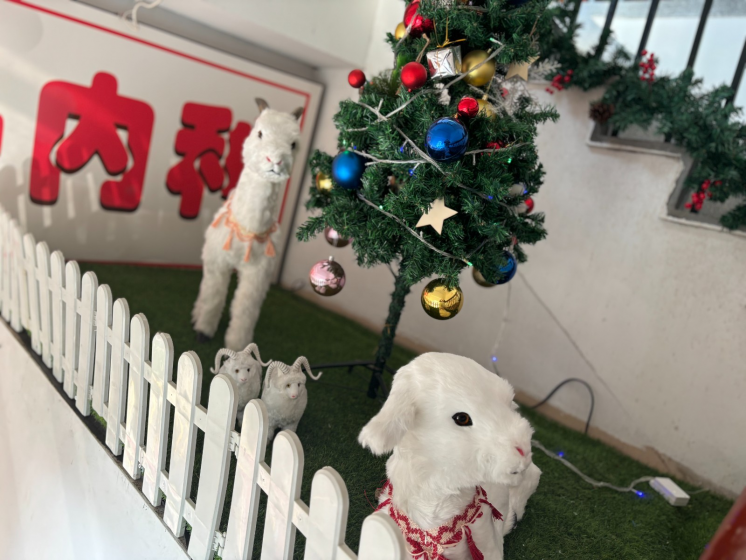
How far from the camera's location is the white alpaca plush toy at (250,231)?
173cm

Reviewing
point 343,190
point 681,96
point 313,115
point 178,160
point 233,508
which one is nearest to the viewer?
point 233,508

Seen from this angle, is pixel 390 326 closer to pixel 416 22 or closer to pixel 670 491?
pixel 416 22

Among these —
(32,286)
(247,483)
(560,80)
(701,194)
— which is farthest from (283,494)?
(560,80)

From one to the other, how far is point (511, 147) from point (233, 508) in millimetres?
1056

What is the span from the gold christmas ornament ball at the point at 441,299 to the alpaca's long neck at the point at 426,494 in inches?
20.2

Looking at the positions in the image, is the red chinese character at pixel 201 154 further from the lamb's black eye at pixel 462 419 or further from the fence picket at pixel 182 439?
the lamb's black eye at pixel 462 419

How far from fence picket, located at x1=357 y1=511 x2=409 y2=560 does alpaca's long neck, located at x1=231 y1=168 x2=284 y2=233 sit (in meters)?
1.31

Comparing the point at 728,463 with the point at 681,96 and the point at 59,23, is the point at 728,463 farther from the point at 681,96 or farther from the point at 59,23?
the point at 59,23

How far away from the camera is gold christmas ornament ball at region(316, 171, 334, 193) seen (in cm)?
161

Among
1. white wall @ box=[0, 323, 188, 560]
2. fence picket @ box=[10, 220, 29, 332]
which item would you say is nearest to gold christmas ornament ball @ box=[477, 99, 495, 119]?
white wall @ box=[0, 323, 188, 560]

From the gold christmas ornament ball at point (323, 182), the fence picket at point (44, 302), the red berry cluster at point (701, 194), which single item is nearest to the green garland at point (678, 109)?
the red berry cluster at point (701, 194)

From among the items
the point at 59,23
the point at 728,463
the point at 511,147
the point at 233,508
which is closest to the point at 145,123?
the point at 59,23

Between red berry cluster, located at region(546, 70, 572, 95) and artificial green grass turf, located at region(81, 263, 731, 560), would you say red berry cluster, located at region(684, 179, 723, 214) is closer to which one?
red berry cluster, located at region(546, 70, 572, 95)

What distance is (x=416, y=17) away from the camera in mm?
1385
